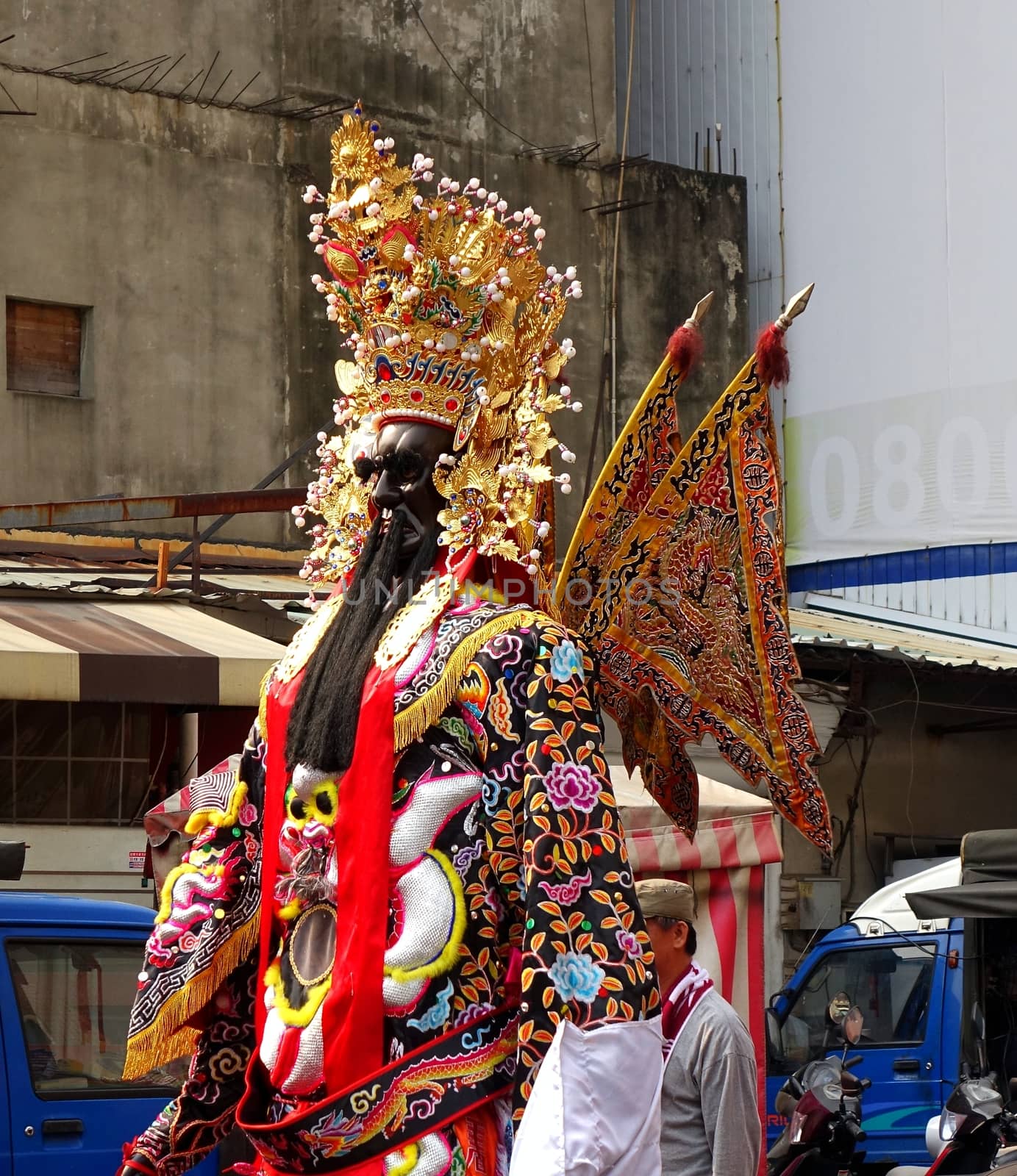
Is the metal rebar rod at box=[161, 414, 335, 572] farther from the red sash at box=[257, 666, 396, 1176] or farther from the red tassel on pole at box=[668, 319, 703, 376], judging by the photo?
the red sash at box=[257, 666, 396, 1176]

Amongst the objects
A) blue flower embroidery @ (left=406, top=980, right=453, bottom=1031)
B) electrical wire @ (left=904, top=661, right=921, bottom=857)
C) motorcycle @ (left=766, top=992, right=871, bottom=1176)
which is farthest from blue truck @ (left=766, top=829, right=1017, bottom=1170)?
blue flower embroidery @ (left=406, top=980, right=453, bottom=1031)

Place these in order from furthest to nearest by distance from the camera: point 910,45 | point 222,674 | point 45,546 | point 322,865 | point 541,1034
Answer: point 910,45
point 45,546
point 222,674
point 322,865
point 541,1034

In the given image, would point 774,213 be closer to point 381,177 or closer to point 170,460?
point 170,460

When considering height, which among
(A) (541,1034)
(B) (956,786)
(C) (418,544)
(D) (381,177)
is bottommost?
(B) (956,786)

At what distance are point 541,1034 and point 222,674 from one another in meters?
7.48

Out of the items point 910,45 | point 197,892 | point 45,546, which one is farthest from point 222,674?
point 910,45

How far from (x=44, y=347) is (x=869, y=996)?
8.61 metres

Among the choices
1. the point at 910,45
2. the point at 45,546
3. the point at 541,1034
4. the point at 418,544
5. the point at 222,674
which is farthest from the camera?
the point at 910,45

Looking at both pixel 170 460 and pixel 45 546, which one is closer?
pixel 45 546

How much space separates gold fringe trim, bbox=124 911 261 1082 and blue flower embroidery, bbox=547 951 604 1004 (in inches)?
29.4

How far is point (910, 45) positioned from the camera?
15.4 meters

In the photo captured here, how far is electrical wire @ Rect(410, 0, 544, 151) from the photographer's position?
694 inches

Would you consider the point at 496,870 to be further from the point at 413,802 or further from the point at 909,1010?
the point at 909,1010

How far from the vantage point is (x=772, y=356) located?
3953 millimetres
